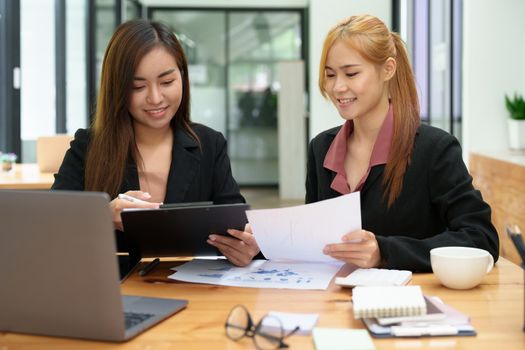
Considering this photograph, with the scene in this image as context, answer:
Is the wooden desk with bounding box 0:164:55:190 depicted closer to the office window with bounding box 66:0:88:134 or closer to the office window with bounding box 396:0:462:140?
the office window with bounding box 396:0:462:140

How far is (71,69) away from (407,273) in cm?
593

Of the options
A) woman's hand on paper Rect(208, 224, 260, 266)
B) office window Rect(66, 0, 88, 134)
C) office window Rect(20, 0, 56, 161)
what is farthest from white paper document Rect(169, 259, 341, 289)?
office window Rect(66, 0, 88, 134)

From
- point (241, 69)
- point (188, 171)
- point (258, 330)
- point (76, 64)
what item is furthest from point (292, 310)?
point (241, 69)

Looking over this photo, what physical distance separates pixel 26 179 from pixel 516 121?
10.6ft

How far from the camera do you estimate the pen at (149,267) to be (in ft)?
5.45

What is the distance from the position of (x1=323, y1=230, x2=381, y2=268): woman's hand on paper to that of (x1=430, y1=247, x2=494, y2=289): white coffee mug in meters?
0.14

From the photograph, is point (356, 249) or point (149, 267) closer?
point (356, 249)

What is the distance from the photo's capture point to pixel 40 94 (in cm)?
616

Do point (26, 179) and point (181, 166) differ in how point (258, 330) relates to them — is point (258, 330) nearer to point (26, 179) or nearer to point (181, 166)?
point (181, 166)

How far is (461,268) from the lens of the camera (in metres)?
1.46

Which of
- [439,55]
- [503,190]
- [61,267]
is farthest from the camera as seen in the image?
→ [439,55]

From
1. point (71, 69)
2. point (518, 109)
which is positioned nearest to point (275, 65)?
point (71, 69)

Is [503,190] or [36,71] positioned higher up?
[36,71]

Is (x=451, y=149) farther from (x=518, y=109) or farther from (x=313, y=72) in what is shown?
(x=313, y=72)
